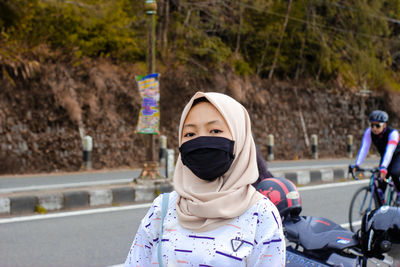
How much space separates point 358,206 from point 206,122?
17.1 ft

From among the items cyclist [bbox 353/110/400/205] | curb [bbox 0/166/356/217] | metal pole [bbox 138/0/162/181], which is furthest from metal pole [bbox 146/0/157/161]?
cyclist [bbox 353/110/400/205]

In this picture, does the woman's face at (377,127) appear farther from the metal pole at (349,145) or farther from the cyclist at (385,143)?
the metal pole at (349,145)

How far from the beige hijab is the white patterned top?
29 millimetres

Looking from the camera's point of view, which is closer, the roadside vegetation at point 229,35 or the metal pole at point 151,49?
the metal pole at point 151,49

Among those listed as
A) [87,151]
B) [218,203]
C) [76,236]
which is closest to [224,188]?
[218,203]

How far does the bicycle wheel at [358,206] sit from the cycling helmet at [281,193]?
3.56 meters

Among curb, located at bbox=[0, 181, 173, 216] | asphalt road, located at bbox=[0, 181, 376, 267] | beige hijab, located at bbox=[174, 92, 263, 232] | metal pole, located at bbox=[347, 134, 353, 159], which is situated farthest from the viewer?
metal pole, located at bbox=[347, 134, 353, 159]

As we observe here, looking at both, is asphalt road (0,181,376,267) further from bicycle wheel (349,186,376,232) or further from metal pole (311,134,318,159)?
metal pole (311,134,318,159)

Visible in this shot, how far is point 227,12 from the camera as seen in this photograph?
2080 centimetres

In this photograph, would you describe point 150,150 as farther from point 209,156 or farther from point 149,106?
point 209,156

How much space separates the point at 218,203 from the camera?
1.59 m

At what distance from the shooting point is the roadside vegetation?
15172 mm

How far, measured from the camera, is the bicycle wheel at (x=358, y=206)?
6332 millimetres

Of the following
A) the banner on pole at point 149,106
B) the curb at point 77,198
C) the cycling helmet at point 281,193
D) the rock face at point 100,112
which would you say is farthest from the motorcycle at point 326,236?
the rock face at point 100,112
